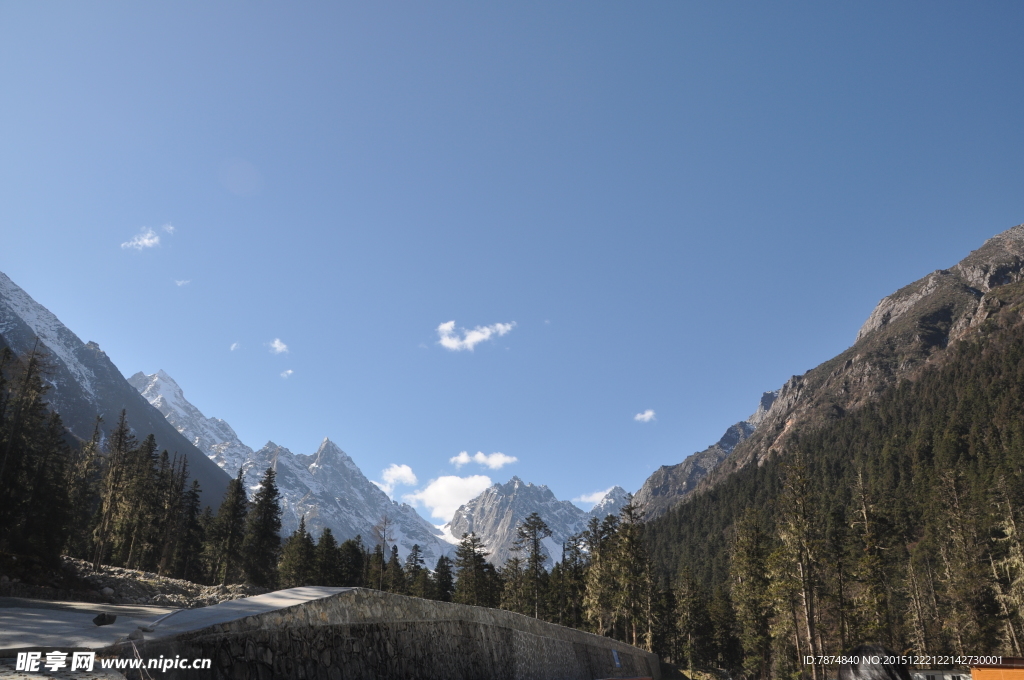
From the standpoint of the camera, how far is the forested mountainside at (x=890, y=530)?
29141mm

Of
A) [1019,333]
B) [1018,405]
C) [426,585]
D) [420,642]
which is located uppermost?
[1019,333]

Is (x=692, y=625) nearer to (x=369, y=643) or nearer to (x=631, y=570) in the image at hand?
(x=631, y=570)

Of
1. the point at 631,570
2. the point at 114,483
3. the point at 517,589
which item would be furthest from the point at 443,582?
the point at 114,483

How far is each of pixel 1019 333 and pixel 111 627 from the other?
195 m

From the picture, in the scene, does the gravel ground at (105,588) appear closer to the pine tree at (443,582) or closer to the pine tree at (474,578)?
the pine tree at (474,578)

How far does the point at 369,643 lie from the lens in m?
7.55

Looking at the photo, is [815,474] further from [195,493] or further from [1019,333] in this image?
[195,493]

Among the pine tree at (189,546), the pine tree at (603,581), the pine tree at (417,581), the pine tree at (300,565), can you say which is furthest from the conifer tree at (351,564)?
the pine tree at (603,581)

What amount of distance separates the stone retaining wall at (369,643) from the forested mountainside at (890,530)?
21.4 meters

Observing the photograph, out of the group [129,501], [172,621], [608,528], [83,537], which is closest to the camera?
[172,621]

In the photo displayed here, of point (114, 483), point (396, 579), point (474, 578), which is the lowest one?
point (396, 579)

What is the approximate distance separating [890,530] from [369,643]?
3236cm

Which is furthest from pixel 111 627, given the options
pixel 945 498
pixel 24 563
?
pixel 945 498

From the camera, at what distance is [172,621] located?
19.7 feet
